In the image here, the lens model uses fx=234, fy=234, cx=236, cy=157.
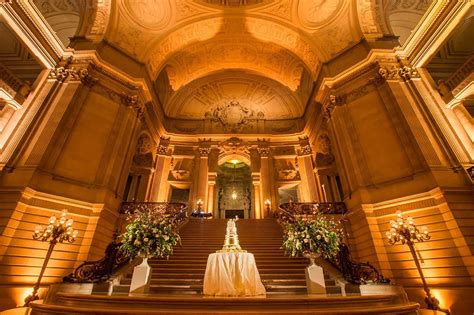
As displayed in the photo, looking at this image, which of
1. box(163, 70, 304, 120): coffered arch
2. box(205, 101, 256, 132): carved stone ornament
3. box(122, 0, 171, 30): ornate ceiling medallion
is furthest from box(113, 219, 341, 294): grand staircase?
box(122, 0, 171, 30): ornate ceiling medallion

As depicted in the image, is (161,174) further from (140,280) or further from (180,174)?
(140,280)

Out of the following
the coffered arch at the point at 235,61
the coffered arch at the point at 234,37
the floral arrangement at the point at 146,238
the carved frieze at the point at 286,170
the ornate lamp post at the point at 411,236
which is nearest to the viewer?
the floral arrangement at the point at 146,238

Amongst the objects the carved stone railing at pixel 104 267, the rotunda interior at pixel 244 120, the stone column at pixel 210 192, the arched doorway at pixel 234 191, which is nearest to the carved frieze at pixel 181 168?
the rotunda interior at pixel 244 120

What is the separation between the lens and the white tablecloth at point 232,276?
4773 mm

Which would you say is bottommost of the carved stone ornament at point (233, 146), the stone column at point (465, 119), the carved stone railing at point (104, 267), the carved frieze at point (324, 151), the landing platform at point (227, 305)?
the landing platform at point (227, 305)

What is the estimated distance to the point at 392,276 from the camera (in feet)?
25.2

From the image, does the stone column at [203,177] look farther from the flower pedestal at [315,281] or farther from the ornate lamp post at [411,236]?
the ornate lamp post at [411,236]

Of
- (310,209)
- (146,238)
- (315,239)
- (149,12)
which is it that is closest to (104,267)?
(146,238)

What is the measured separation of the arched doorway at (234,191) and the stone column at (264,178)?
7.07ft

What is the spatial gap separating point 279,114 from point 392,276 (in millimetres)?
13345

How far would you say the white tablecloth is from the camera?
4.77 meters

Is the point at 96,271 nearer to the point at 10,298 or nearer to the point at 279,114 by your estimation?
the point at 10,298

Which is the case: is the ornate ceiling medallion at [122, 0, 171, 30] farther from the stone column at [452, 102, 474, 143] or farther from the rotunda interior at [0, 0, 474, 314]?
the stone column at [452, 102, 474, 143]

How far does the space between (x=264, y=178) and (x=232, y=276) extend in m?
11.6
